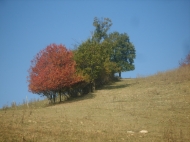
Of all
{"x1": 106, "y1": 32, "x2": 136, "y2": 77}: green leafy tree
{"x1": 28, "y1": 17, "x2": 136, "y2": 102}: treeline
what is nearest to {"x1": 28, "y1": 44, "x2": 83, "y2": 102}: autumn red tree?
{"x1": 28, "y1": 17, "x2": 136, "y2": 102}: treeline

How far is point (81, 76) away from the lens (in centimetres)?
3641

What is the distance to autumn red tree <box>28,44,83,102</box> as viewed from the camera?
31.5m

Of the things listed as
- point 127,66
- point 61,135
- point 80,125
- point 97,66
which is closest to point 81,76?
point 97,66

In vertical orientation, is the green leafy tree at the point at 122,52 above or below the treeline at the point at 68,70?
above

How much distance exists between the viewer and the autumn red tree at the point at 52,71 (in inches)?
1239

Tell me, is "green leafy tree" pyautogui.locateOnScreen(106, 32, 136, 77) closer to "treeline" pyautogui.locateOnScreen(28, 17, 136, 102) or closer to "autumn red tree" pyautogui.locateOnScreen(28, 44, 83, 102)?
"treeline" pyautogui.locateOnScreen(28, 17, 136, 102)

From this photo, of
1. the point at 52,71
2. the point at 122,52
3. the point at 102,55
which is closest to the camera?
the point at 52,71

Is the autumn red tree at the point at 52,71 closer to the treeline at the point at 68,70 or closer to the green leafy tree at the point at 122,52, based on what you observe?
the treeline at the point at 68,70

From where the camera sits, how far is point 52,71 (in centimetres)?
3150

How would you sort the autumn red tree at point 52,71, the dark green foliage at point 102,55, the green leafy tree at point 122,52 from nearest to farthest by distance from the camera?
the autumn red tree at point 52,71 < the dark green foliage at point 102,55 < the green leafy tree at point 122,52

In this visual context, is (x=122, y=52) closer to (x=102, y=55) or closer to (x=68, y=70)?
(x=102, y=55)

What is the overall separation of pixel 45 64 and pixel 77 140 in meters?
23.7

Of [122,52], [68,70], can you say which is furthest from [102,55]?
[122,52]

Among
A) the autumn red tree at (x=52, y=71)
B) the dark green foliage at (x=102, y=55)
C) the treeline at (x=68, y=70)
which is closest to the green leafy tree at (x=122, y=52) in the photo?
the dark green foliage at (x=102, y=55)
